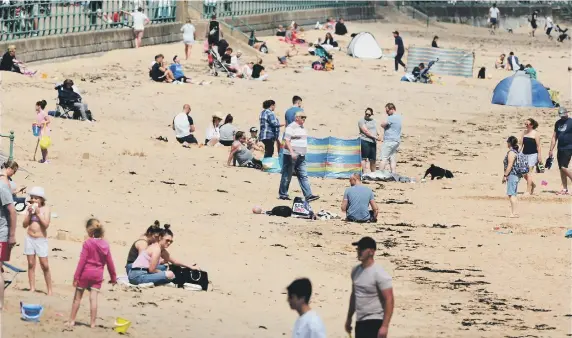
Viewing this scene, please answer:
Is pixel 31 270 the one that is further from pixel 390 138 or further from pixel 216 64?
pixel 216 64

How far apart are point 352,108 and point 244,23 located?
13.3 metres

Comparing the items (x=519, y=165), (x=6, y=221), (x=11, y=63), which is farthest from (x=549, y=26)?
(x=6, y=221)

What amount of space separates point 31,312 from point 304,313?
3.36 meters

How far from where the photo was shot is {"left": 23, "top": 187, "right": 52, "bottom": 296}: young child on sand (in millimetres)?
13250

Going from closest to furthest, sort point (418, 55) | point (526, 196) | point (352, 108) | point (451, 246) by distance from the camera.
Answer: point (451, 246) → point (526, 196) → point (352, 108) → point (418, 55)

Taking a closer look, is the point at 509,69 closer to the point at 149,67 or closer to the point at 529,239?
the point at 149,67

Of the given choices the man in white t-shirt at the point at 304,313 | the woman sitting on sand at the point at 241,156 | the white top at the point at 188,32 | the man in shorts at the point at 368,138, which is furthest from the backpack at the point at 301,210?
the white top at the point at 188,32

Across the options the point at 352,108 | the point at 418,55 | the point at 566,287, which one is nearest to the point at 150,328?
the point at 566,287

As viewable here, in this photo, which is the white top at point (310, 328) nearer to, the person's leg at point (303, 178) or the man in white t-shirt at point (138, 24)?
the person's leg at point (303, 178)

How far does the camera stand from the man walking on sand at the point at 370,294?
34.7ft

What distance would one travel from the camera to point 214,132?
26062mm

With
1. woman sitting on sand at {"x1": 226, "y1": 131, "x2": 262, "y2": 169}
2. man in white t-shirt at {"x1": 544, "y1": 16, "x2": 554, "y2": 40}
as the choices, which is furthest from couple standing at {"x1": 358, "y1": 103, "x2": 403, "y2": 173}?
man in white t-shirt at {"x1": 544, "y1": 16, "x2": 554, "y2": 40}

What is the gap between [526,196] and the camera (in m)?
22.0

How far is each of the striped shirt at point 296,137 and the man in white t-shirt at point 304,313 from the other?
11047mm
